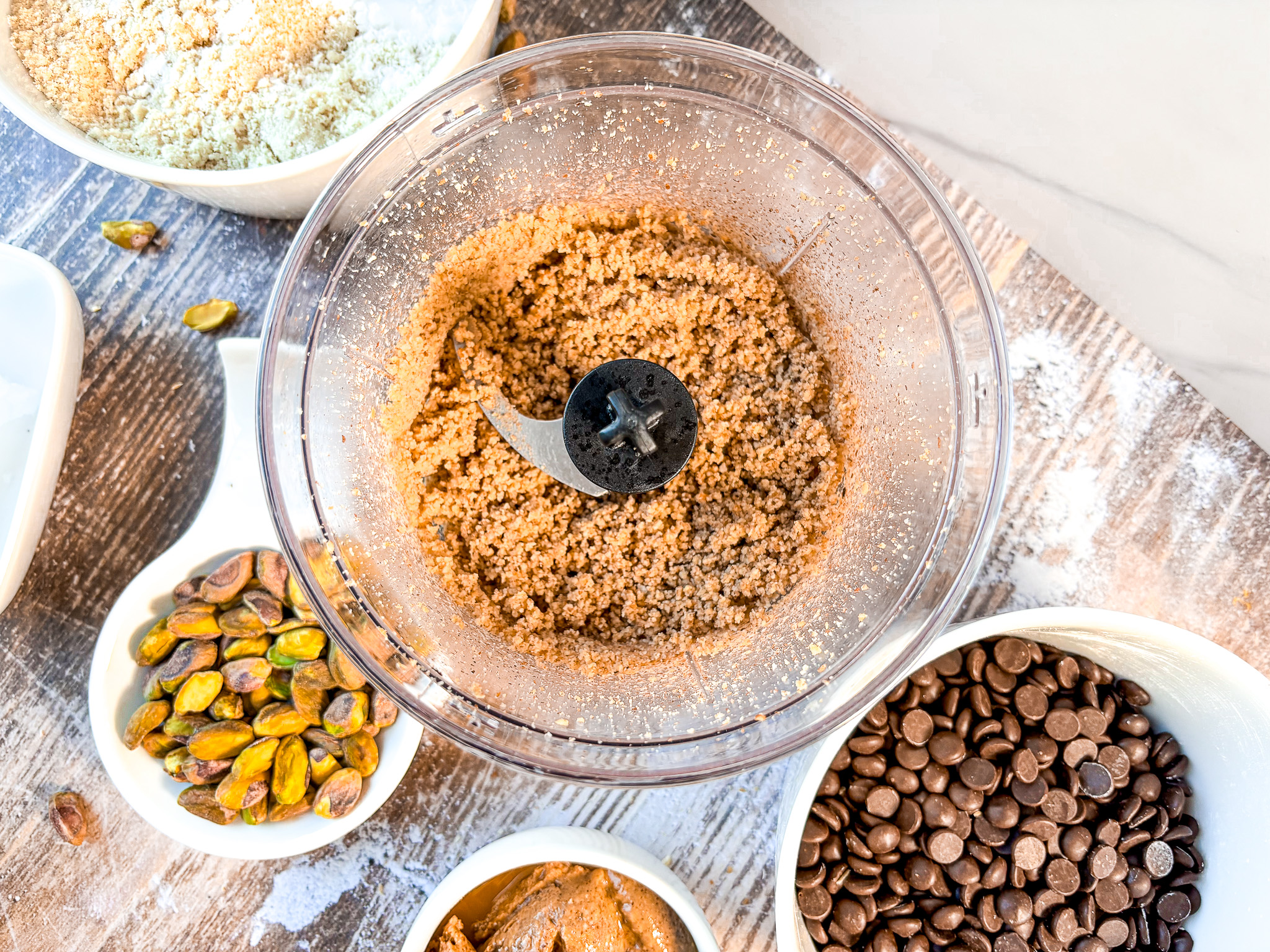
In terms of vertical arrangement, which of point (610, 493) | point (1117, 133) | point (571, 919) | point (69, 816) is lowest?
point (69, 816)

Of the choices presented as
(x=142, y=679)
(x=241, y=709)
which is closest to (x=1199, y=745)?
(x=241, y=709)

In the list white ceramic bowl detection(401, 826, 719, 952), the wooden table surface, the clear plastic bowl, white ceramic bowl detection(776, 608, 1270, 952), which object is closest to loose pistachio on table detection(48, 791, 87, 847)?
the wooden table surface

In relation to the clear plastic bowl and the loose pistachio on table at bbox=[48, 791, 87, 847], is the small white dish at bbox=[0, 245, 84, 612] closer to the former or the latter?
the loose pistachio on table at bbox=[48, 791, 87, 847]

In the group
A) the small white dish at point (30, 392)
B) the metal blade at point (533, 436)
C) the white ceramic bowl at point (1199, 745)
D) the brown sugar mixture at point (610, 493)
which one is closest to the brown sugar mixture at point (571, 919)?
the white ceramic bowl at point (1199, 745)

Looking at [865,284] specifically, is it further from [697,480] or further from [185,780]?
[185,780]

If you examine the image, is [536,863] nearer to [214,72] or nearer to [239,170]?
[239,170]
